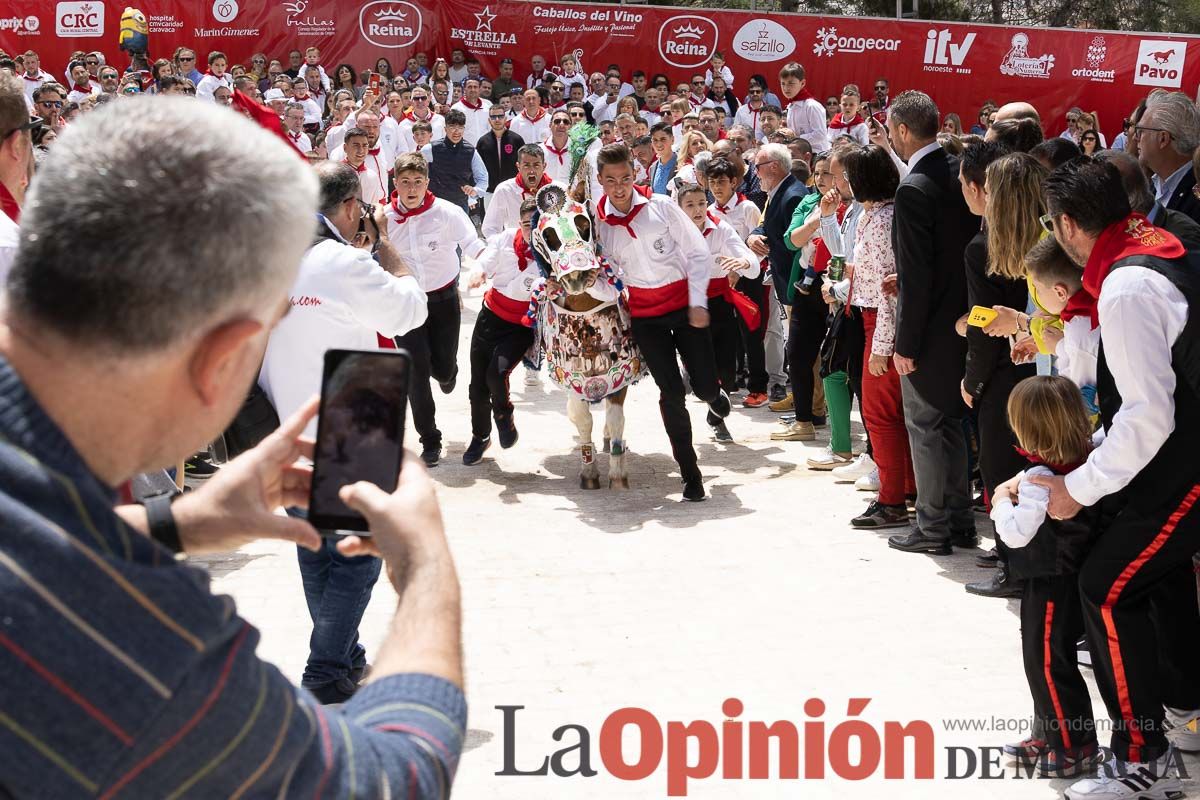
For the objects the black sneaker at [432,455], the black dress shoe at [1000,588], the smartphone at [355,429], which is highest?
the smartphone at [355,429]

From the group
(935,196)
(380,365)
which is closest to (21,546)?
(380,365)

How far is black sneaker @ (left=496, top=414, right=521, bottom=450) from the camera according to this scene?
7996 millimetres

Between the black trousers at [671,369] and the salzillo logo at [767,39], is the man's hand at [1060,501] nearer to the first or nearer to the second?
the black trousers at [671,369]

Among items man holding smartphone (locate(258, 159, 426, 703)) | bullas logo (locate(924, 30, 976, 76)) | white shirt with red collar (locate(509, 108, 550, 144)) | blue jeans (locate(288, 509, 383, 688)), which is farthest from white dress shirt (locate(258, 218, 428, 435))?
bullas logo (locate(924, 30, 976, 76))

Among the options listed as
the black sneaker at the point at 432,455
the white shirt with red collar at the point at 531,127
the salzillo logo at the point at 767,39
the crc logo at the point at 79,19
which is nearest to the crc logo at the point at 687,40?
the salzillo logo at the point at 767,39

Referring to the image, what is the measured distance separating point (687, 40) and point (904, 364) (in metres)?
16.6

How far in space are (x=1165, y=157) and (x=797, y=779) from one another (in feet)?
13.3

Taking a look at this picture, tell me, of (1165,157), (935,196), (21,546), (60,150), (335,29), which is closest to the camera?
(21,546)

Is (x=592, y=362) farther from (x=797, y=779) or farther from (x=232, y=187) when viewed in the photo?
(x=232, y=187)

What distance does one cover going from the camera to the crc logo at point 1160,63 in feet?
68.9

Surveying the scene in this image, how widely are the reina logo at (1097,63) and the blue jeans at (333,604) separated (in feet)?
65.9

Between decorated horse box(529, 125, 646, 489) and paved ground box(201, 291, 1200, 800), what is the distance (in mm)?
444

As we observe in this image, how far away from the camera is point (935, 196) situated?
5.80 meters

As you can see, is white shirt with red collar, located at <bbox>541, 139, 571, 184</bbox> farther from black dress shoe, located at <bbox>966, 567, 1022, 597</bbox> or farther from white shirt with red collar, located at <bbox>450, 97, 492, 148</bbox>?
black dress shoe, located at <bbox>966, 567, 1022, 597</bbox>
